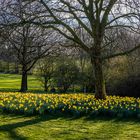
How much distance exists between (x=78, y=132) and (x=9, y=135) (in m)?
1.68

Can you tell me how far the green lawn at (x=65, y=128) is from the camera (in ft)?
25.7

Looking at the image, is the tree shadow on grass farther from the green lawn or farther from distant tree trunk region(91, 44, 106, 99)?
distant tree trunk region(91, 44, 106, 99)

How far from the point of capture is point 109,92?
27297 millimetres

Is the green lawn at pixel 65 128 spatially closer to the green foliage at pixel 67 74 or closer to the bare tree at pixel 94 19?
the bare tree at pixel 94 19

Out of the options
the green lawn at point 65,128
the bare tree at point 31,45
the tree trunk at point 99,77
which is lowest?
the green lawn at point 65,128

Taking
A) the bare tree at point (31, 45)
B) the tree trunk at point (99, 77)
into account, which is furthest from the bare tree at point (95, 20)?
the bare tree at point (31, 45)

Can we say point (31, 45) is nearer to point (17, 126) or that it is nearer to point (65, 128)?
point (17, 126)

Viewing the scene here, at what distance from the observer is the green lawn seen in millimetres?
7836

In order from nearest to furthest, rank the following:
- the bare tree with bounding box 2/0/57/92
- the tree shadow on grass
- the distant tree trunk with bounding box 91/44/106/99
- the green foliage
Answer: the tree shadow on grass < the distant tree trunk with bounding box 91/44/106/99 < the bare tree with bounding box 2/0/57/92 < the green foliage

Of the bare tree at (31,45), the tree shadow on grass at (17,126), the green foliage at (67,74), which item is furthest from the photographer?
the green foliage at (67,74)

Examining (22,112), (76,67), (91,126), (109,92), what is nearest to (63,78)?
(76,67)

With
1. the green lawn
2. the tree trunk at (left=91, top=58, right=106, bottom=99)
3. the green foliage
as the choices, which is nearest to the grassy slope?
the green lawn

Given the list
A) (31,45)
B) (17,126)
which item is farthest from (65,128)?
(31,45)

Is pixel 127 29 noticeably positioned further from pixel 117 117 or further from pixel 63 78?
pixel 63 78
